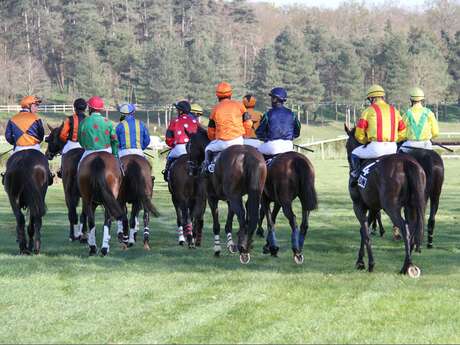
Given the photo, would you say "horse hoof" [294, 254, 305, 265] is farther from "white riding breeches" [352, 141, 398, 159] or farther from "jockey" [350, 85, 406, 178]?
"white riding breeches" [352, 141, 398, 159]

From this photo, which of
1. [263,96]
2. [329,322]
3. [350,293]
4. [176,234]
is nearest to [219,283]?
[350,293]

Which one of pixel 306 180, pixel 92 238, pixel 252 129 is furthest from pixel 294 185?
pixel 92 238

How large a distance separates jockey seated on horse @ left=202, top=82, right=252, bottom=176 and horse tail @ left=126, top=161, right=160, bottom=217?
100 cm

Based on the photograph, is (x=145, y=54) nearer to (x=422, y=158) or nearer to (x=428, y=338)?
(x=422, y=158)

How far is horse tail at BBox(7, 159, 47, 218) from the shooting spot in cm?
1199

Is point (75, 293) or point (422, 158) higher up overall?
point (422, 158)

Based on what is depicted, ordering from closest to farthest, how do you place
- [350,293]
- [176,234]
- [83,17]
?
1. [350,293]
2. [176,234]
3. [83,17]

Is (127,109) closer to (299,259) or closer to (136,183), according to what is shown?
(136,183)

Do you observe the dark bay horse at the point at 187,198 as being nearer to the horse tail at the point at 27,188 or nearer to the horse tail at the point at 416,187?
the horse tail at the point at 27,188

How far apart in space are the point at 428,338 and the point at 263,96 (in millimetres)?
71917

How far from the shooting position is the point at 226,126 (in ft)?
39.0

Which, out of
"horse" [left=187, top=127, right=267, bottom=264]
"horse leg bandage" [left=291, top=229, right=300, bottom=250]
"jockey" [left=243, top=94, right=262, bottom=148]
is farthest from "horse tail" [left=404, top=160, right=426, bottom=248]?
"jockey" [left=243, top=94, right=262, bottom=148]

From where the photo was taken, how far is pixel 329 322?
780 cm

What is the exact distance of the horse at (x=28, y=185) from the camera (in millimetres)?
12023
